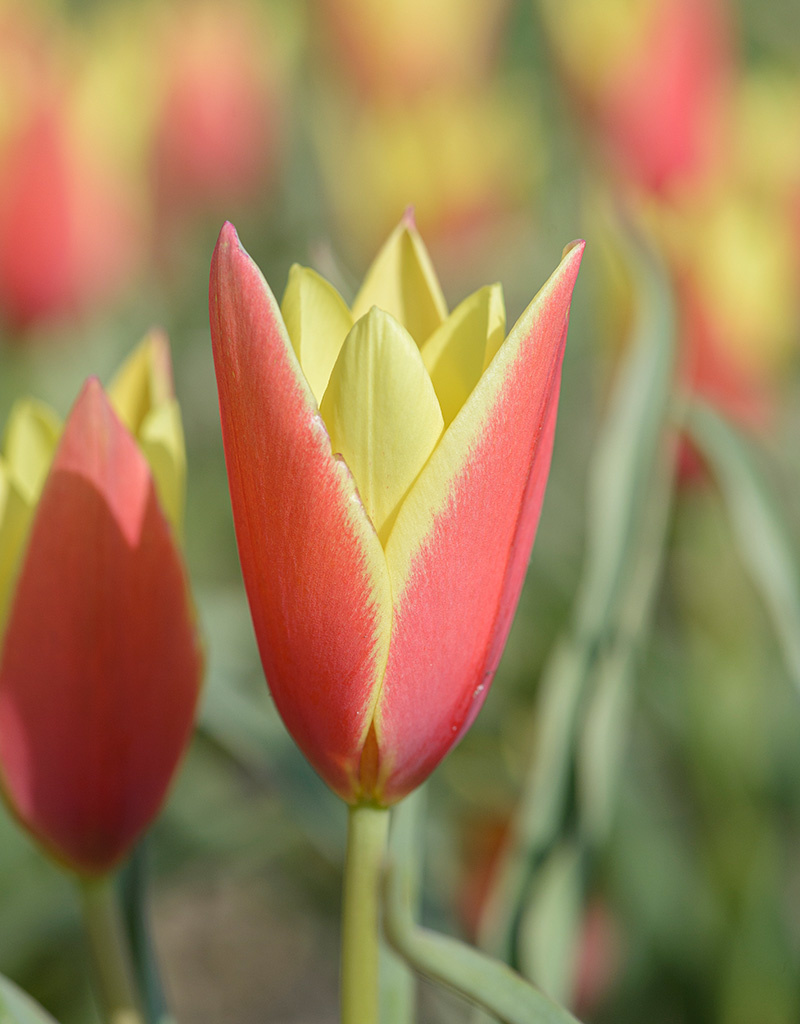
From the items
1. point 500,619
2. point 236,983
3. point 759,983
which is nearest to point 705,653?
point 759,983

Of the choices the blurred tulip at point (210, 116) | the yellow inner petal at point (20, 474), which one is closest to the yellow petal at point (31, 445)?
the yellow inner petal at point (20, 474)

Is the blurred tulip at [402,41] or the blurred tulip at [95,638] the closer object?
the blurred tulip at [95,638]

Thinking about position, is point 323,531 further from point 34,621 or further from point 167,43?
point 167,43

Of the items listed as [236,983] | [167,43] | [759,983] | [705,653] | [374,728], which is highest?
[167,43]

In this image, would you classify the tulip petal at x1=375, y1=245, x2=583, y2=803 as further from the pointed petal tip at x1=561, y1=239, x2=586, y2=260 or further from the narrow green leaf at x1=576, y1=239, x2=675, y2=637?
the narrow green leaf at x1=576, y1=239, x2=675, y2=637

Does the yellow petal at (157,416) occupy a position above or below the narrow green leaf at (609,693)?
above

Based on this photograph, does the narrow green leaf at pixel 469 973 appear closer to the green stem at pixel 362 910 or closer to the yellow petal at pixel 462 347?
the green stem at pixel 362 910

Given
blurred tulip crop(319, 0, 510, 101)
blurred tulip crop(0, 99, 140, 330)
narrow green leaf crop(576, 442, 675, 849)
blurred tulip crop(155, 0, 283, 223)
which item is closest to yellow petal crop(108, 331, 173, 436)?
narrow green leaf crop(576, 442, 675, 849)

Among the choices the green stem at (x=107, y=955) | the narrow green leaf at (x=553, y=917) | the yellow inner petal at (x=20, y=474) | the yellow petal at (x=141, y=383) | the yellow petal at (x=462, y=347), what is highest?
the yellow petal at (x=462, y=347)
